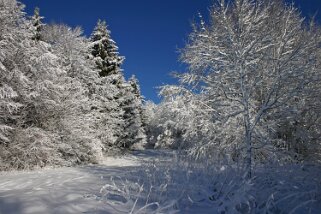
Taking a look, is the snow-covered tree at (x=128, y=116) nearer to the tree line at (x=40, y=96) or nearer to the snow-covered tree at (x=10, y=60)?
the tree line at (x=40, y=96)

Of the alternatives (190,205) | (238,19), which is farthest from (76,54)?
(190,205)

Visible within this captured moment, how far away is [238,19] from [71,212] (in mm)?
7299

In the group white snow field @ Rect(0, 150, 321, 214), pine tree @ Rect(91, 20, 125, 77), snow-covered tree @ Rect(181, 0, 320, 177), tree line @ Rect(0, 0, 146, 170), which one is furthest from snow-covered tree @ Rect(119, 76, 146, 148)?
white snow field @ Rect(0, 150, 321, 214)

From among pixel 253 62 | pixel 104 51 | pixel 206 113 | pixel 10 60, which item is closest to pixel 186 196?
pixel 253 62

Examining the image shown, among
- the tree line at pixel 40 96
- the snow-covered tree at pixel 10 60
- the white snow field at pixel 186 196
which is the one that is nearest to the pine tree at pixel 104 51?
the tree line at pixel 40 96

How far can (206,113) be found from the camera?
1220cm

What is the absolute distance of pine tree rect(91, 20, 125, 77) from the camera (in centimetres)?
2705

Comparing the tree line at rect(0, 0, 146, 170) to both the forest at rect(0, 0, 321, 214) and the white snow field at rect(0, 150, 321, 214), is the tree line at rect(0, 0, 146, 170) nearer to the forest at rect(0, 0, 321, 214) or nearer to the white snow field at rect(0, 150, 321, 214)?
the forest at rect(0, 0, 321, 214)

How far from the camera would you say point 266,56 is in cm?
873

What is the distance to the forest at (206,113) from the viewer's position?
555 cm

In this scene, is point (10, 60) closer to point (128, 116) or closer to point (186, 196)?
point (186, 196)

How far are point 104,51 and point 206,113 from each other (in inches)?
677

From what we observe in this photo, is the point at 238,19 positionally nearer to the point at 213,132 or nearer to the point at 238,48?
the point at 238,48

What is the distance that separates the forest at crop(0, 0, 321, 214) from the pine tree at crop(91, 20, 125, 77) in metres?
0.17
